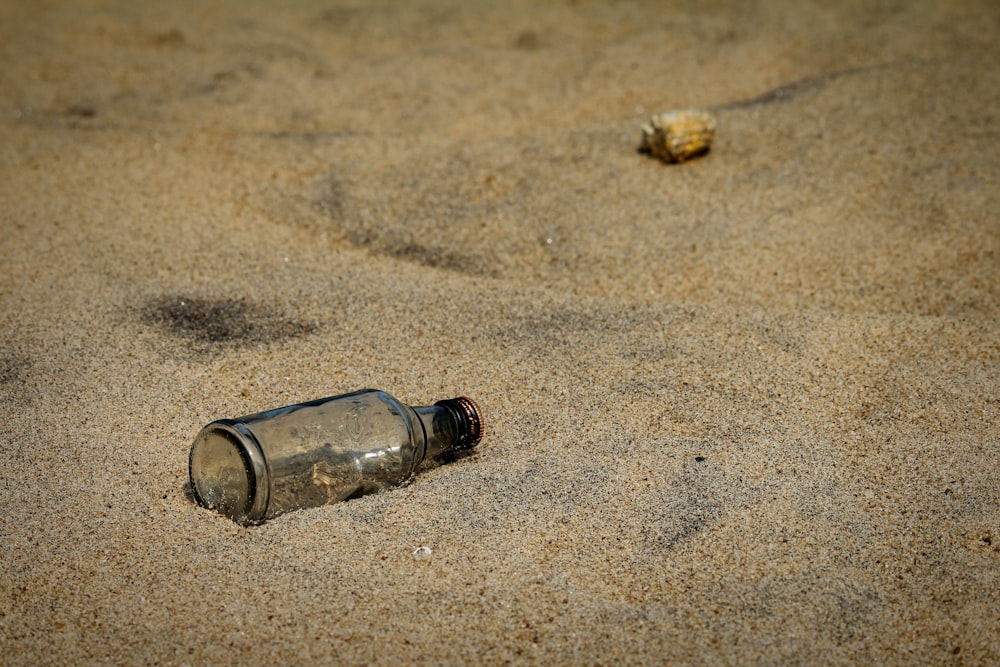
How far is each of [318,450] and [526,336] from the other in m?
0.94

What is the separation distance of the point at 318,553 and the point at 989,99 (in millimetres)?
3768

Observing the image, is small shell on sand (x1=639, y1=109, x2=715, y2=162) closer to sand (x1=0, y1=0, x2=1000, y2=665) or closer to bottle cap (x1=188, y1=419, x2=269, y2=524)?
sand (x1=0, y1=0, x2=1000, y2=665)

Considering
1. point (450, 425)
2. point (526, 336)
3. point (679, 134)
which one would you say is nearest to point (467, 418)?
point (450, 425)

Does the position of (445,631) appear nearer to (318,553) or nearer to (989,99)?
(318,553)

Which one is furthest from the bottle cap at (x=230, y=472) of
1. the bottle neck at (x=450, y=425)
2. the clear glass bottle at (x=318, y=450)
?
the bottle neck at (x=450, y=425)

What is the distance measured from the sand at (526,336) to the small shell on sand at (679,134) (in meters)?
0.08

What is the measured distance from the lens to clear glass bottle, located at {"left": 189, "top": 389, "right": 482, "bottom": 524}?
1972 millimetres

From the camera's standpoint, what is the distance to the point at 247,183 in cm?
381

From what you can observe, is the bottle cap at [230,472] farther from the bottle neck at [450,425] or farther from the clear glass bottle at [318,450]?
the bottle neck at [450,425]

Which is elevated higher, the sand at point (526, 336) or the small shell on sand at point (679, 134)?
the small shell on sand at point (679, 134)

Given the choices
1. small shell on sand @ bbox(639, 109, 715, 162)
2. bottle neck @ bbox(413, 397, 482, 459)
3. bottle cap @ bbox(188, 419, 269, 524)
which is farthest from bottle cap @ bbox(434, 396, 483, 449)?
small shell on sand @ bbox(639, 109, 715, 162)

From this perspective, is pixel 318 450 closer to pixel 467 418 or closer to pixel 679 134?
pixel 467 418

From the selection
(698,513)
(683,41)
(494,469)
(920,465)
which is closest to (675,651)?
(698,513)

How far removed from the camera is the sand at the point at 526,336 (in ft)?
6.08
